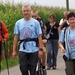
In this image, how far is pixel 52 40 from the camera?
12.8m

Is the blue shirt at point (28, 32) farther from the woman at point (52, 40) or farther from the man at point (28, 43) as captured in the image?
the woman at point (52, 40)

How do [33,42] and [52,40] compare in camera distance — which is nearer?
[33,42]

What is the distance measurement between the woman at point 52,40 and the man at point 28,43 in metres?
4.75

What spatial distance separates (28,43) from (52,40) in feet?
16.2

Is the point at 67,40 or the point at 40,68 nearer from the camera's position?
the point at 67,40

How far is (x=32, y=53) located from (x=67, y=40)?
0.82 meters

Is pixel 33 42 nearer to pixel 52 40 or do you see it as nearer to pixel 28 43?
pixel 28 43

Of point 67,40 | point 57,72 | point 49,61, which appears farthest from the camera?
point 49,61

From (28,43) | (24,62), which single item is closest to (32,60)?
(24,62)

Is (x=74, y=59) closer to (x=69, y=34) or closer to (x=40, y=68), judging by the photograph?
(x=69, y=34)

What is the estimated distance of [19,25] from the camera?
26.2 ft

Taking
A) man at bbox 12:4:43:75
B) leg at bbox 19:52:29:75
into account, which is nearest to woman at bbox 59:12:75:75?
man at bbox 12:4:43:75

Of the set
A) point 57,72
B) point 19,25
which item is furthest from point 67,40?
point 57,72

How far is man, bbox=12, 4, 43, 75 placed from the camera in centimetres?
787
